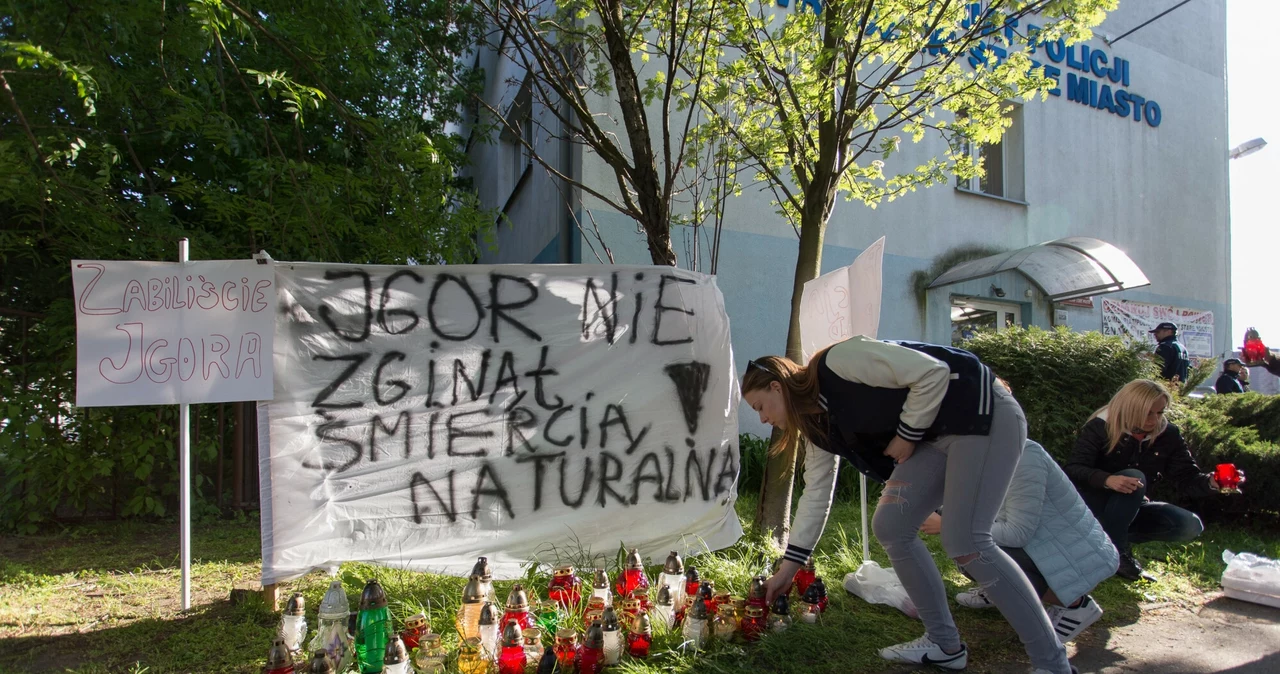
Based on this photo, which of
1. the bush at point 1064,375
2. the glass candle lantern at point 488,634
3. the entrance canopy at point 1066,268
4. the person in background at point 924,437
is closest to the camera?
the person in background at point 924,437

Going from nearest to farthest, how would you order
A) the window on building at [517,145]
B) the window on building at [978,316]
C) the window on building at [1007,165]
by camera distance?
the window on building at [978,316], the window on building at [517,145], the window on building at [1007,165]

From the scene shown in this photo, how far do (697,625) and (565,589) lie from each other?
58cm

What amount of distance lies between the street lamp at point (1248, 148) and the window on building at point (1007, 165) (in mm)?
5339

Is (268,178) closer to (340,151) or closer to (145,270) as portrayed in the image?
(340,151)

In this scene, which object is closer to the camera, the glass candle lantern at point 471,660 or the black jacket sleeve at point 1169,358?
the glass candle lantern at point 471,660

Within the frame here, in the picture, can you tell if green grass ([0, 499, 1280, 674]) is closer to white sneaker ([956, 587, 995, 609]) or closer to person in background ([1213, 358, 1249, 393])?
white sneaker ([956, 587, 995, 609])

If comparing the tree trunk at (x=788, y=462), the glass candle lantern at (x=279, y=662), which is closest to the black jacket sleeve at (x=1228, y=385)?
the tree trunk at (x=788, y=462)

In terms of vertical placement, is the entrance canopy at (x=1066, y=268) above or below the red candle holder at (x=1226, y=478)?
above

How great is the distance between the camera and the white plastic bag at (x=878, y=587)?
363cm

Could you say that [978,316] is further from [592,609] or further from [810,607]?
[592,609]

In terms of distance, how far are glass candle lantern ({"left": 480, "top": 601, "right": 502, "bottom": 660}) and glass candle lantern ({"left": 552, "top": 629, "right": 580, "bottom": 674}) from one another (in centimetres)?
22

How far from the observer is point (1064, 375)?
6152 mm

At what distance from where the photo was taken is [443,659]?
109 inches

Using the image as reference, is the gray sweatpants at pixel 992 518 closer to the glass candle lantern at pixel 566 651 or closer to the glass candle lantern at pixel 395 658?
the glass candle lantern at pixel 566 651
